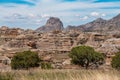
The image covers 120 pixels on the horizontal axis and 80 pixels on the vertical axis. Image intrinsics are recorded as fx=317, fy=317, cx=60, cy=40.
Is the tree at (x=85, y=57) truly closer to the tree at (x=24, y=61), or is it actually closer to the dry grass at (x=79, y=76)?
the tree at (x=24, y=61)

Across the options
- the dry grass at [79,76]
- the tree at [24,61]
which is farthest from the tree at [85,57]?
the dry grass at [79,76]

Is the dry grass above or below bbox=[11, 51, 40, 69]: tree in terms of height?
above

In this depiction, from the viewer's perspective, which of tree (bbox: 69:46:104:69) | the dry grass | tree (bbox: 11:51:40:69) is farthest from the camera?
tree (bbox: 69:46:104:69)

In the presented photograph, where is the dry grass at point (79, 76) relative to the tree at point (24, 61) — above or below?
above

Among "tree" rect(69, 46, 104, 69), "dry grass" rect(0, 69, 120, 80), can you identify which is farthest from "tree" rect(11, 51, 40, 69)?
"dry grass" rect(0, 69, 120, 80)

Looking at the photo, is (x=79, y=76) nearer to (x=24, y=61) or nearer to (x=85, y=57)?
(x=24, y=61)

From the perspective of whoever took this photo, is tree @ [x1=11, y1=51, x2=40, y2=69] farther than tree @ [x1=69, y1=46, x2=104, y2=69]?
No

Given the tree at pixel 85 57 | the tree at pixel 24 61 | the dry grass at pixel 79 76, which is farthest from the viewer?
the tree at pixel 85 57

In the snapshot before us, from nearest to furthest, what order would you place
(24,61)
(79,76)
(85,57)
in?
(79,76), (24,61), (85,57)

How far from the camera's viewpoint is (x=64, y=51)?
12756cm

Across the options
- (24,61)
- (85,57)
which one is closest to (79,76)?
(24,61)

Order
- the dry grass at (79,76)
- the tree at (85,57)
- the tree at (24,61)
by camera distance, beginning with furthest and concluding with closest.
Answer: the tree at (85,57), the tree at (24,61), the dry grass at (79,76)

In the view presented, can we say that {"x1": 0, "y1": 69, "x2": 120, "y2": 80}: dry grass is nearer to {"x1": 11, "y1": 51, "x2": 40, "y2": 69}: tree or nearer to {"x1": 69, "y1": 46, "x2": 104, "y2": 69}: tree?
{"x1": 11, "y1": 51, "x2": 40, "y2": 69}: tree

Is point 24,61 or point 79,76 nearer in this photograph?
point 79,76
